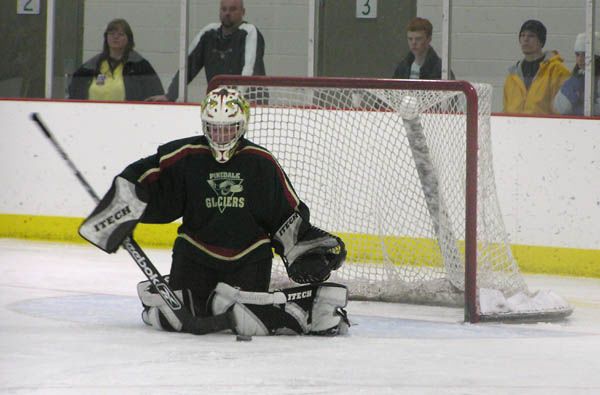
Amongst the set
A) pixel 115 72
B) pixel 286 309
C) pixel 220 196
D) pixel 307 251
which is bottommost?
pixel 286 309

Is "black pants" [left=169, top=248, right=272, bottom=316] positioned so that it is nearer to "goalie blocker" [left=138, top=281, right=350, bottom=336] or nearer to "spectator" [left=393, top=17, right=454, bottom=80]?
"goalie blocker" [left=138, top=281, right=350, bottom=336]

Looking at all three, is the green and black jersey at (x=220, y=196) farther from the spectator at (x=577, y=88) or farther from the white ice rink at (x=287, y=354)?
the spectator at (x=577, y=88)

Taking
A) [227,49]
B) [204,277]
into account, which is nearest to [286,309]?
[204,277]

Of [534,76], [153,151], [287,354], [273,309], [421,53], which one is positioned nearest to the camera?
[287,354]

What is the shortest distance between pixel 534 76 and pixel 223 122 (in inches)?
113

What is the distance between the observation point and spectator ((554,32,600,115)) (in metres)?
6.63

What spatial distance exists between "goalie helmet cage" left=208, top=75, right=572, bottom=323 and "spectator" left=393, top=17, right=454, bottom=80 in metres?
1.07

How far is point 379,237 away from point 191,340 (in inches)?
62.7

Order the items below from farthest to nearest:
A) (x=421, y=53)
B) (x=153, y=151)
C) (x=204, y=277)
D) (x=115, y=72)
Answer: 1. (x=115, y=72)
2. (x=153, y=151)
3. (x=421, y=53)
4. (x=204, y=277)

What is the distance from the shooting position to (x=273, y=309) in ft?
14.4

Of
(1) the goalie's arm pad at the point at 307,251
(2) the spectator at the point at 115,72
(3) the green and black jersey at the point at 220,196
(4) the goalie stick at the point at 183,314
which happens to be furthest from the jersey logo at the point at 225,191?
(2) the spectator at the point at 115,72

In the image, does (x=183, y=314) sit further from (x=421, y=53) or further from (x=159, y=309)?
(x=421, y=53)

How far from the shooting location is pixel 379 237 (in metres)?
5.65

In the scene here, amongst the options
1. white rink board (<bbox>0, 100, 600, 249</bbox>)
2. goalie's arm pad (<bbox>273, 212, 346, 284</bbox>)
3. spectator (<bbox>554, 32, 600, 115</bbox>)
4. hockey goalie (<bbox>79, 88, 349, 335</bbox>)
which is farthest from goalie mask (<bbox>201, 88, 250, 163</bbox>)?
spectator (<bbox>554, 32, 600, 115</bbox>)
